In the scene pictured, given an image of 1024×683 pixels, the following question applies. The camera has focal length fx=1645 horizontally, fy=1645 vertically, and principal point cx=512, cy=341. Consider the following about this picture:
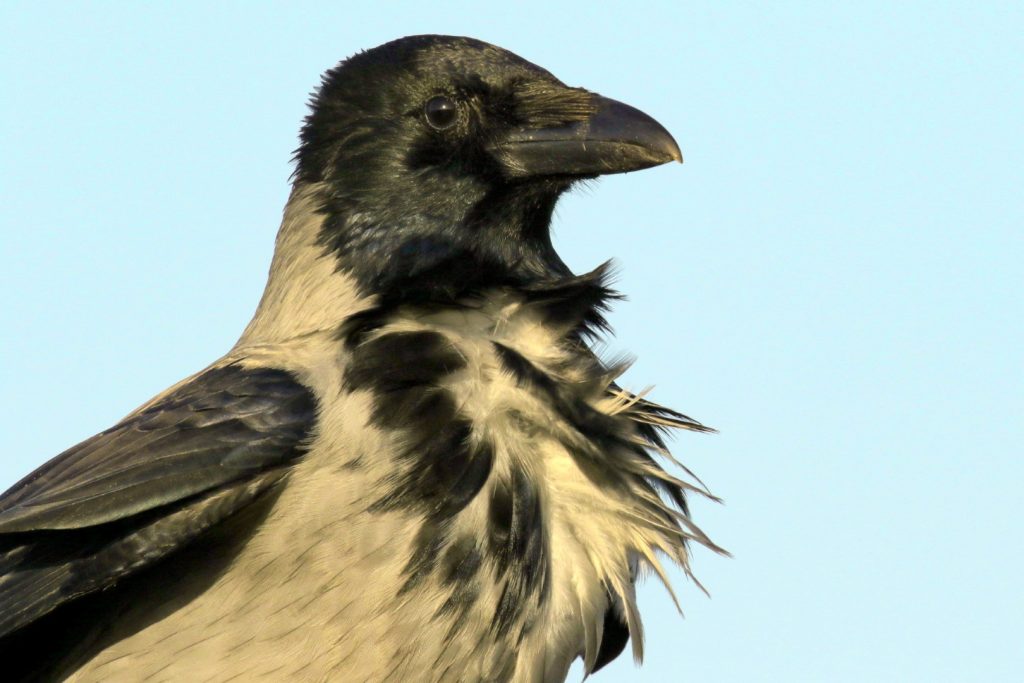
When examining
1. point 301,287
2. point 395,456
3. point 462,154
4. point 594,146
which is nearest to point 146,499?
point 395,456

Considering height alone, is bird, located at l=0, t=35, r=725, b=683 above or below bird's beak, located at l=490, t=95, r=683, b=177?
below

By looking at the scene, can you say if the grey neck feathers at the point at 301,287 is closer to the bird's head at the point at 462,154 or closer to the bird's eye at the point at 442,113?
the bird's head at the point at 462,154

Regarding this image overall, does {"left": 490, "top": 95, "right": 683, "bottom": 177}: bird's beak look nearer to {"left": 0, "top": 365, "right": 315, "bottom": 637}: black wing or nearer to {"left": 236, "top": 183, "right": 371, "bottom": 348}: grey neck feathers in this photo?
{"left": 236, "top": 183, "right": 371, "bottom": 348}: grey neck feathers

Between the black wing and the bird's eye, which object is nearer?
the black wing

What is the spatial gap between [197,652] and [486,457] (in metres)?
1.09

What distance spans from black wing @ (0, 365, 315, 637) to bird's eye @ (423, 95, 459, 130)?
1.24m

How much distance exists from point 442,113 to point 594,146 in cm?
57

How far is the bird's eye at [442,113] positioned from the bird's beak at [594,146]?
19 cm

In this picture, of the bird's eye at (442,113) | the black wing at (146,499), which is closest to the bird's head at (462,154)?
the bird's eye at (442,113)

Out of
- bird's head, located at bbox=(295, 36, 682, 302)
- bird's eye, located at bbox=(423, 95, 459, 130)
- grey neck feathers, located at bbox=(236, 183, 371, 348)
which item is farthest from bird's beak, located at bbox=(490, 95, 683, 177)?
grey neck feathers, located at bbox=(236, 183, 371, 348)

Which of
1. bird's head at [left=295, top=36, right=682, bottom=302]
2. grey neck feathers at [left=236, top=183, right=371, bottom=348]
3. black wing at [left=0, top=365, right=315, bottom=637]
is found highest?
bird's head at [left=295, top=36, right=682, bottom=302]

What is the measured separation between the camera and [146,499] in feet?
16.6

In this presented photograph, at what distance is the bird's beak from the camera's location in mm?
5895

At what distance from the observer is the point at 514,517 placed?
17.2 ft
